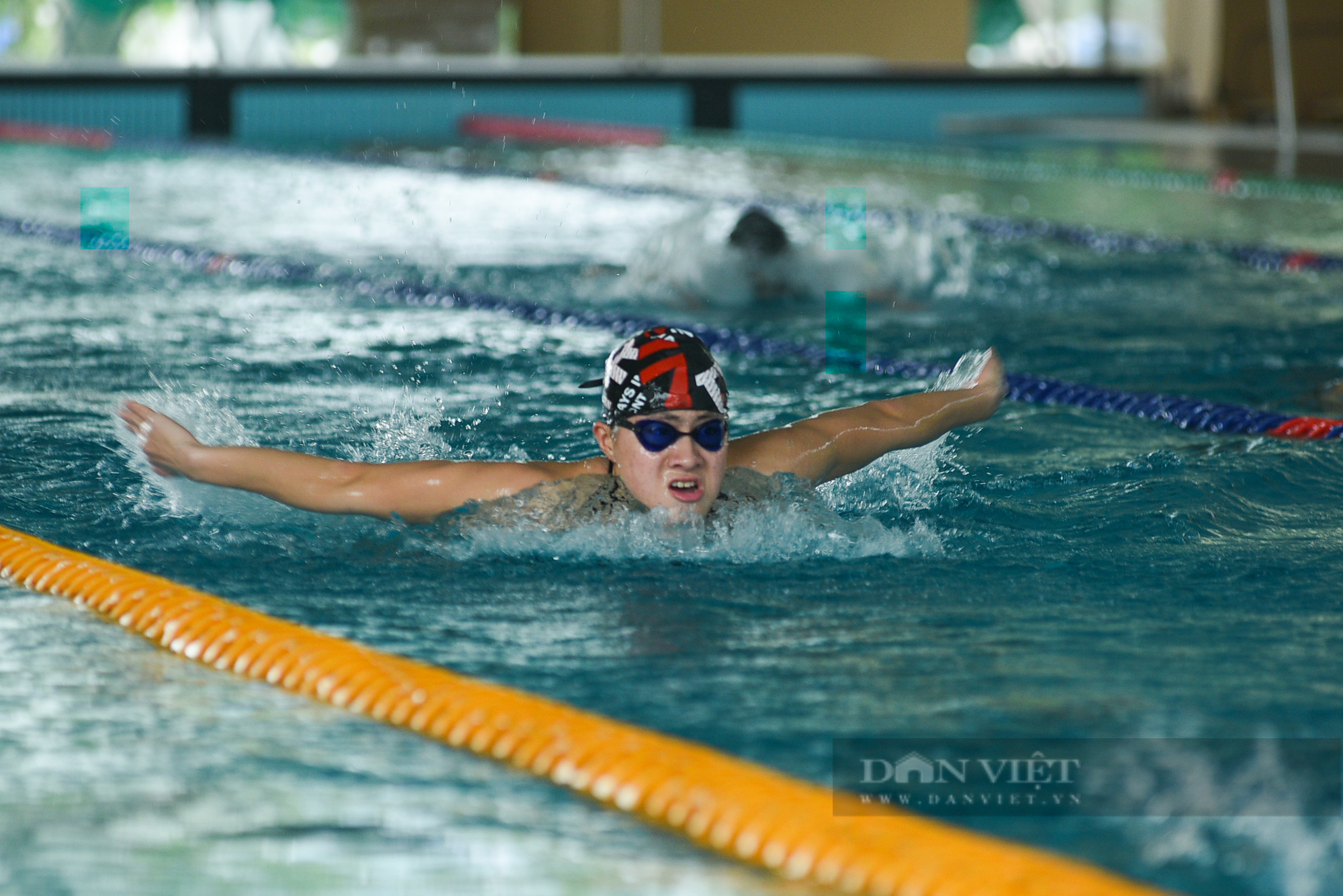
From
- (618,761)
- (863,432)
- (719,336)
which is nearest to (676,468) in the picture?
(863,432)

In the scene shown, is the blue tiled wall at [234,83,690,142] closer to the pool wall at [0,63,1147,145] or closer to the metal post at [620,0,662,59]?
the pool wall at [0,63,1147,145]

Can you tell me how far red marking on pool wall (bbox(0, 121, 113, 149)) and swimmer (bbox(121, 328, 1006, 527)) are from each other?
9.72 metres

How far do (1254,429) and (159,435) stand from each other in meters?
2.80

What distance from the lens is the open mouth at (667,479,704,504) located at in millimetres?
2992

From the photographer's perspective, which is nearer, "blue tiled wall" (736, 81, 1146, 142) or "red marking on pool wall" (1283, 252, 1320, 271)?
"red marking on pool wall" (1283, 252, 1320, 271)

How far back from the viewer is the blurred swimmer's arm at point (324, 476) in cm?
301

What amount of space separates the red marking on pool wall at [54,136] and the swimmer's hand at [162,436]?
960 cm

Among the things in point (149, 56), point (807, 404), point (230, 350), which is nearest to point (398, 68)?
point (149, 56)

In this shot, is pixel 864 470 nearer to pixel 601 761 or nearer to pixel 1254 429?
pixel 1254 429

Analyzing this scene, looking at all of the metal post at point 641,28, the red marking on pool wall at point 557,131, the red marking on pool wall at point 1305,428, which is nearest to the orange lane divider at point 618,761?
the red marking on pool wall at point 1305,428

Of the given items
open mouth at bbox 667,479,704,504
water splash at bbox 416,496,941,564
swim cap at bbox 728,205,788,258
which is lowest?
water splash at bbox 416,496,941,564

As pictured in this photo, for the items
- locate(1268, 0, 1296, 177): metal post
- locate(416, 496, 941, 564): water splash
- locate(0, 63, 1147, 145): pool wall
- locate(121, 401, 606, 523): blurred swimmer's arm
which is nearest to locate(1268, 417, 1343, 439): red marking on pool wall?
locate(416, 496, 941, 564): water splash

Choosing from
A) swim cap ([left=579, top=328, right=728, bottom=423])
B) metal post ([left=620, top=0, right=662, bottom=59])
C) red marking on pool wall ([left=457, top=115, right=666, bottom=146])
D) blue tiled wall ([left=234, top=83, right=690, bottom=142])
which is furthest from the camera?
metal post ([left=620, top=0, right=662, bottom=59])

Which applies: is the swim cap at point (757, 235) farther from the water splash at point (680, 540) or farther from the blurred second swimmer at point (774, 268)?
the water splash at point (680, 540)
